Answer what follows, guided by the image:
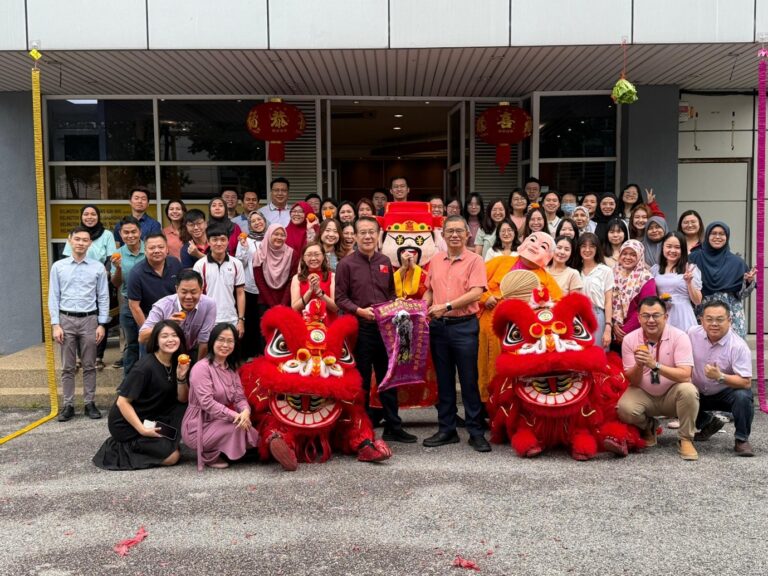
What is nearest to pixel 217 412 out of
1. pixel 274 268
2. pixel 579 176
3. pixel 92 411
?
pixel 274 268

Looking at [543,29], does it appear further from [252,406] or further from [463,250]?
[252,406]

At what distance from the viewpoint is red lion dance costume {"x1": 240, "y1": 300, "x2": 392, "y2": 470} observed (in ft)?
15.0

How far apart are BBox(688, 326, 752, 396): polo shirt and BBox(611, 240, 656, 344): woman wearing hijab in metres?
0.54

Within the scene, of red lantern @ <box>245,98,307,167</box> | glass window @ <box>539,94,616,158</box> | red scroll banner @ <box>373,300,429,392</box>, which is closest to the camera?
red scroll banner @ <box>373,300,429,392</box>

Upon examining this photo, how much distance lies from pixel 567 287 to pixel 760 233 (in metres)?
1.94

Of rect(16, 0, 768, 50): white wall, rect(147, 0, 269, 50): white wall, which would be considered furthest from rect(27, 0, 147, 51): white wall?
rect(147, 0, 269, 50): white wall

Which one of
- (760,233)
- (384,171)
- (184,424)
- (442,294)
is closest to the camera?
(184,424)

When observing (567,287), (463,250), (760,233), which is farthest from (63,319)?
(760,233)

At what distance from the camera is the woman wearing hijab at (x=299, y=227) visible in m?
6.48

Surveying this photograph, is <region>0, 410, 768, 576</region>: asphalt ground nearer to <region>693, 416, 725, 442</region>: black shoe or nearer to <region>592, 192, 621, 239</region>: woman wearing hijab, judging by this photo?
<region>693, 416, 725, 442</region>: black shoe

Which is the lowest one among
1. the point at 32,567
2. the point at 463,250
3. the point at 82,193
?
the point at 32,567

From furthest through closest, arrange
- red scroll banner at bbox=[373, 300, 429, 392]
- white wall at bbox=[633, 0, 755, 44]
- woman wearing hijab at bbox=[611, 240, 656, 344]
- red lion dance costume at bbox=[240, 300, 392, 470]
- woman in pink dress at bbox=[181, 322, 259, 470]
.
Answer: white wall at bbox=[633, 0, 755, 44] → woman wearing hijab at bbox=[611, 240, 656, 344] → red scroll banner at bbox=[373, 300, 429, 392] → woman in pink dress at bbox=[181, 322, 259, 470] → red lion dance costume at bbox=[240, 300, 392, 470]

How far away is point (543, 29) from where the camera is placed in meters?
6.83

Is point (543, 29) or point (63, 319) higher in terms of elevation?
point (543, 29)
